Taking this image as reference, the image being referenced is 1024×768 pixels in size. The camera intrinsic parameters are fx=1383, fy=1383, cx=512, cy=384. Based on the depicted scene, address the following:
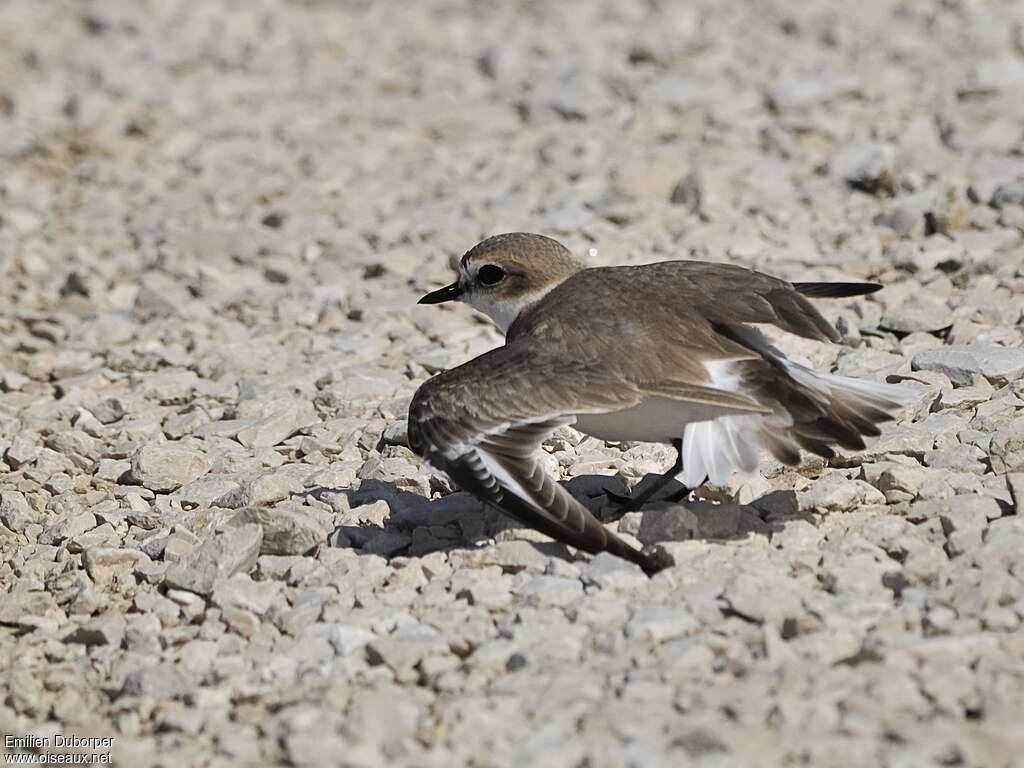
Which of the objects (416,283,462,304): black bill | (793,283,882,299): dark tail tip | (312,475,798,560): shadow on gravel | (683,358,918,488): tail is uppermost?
(793,283,882,299): dark tail tip

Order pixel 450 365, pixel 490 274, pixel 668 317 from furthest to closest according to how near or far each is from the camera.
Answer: pixel 450 365 < pixel 490 274 < pixel 668 317

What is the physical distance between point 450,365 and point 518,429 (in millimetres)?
1857

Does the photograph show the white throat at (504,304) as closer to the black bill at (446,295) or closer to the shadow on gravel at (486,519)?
the black bill at (446,295)

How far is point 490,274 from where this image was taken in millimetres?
5387

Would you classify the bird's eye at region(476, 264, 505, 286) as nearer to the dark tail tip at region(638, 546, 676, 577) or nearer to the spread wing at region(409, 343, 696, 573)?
the spread wing at region(409, 343, 696, 573)

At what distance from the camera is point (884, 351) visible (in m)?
5.98

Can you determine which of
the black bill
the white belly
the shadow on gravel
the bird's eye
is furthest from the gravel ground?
the bird's eye

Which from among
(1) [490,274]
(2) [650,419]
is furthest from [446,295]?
(2) [650,419]

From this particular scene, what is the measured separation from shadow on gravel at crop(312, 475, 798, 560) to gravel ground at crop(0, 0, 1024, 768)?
0.02 m

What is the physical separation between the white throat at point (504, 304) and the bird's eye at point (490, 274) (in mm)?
67

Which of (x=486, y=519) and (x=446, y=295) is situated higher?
(x=446, y=295)

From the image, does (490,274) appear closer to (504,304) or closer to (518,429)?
(504,304)

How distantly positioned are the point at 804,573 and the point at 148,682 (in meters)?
1.92

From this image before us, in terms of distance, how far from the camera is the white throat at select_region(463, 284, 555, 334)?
17.5 ft
